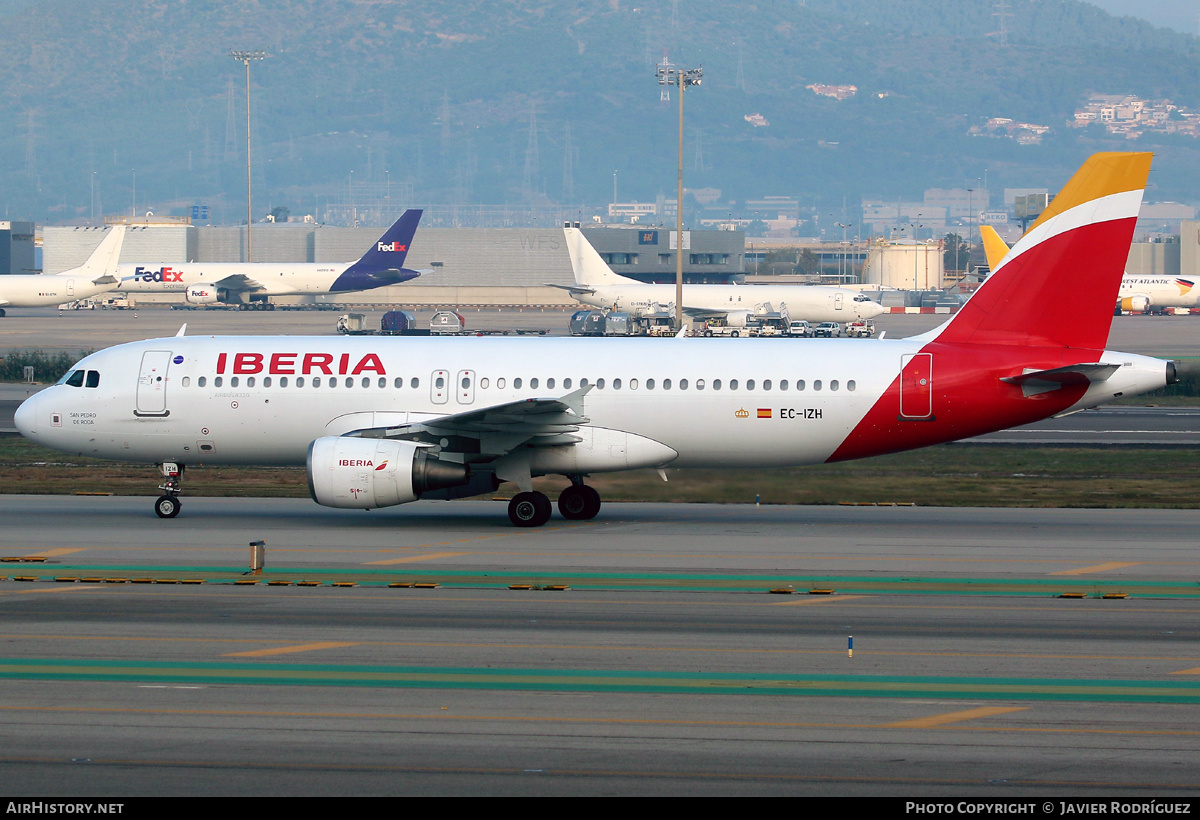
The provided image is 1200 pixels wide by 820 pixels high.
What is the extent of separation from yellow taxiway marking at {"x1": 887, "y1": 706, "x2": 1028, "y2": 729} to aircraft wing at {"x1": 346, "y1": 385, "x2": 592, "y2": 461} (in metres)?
12.3

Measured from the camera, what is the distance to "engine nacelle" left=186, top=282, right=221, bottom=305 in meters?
128

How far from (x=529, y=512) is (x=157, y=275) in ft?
379

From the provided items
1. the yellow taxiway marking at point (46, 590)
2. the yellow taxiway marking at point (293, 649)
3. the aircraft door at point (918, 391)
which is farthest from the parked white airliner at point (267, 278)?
the yellow taxiway marking at point (293, 649)

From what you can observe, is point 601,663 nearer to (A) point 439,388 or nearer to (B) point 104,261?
(A) point 439,388

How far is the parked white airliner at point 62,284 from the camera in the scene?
11706cm

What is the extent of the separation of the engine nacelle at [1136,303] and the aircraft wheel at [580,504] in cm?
12031

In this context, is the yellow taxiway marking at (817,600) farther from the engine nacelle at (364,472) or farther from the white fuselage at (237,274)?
the white fuselage at (237,274)

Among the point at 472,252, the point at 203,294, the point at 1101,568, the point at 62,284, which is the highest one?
the point at 472,252

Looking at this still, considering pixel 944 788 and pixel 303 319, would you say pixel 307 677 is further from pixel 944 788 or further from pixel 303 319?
pixel 303 319

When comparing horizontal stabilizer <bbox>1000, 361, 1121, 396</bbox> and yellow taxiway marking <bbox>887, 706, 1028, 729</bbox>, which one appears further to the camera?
horizontal stabilizer <bbox>1000, 361, 1121, 396</bbox>

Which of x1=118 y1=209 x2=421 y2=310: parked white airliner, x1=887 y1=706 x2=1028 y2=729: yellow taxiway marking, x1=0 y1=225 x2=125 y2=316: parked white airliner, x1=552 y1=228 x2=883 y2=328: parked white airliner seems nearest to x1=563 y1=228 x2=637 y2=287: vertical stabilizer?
x1=552 y1=228 x2=883 y2=328: parked white airliner

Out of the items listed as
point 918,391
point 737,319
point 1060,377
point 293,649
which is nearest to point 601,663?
point 293,649

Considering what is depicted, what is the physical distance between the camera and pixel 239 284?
131125 millimetres

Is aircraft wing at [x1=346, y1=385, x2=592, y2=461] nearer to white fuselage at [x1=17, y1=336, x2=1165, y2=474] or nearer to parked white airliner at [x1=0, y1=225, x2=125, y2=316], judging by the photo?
white fuselage at [x1=17, y1=336, x2=1165, y2=474]
